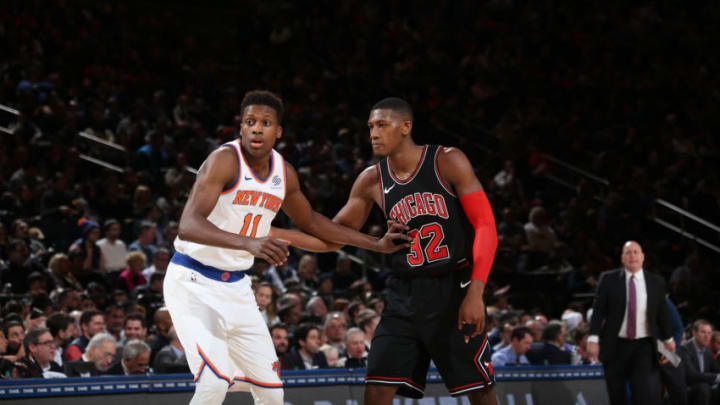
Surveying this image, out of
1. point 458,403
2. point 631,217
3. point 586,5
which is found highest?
point 586,5

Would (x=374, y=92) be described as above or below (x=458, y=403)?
above

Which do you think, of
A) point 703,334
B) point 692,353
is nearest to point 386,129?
point 703,334

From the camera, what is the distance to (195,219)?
187 inches

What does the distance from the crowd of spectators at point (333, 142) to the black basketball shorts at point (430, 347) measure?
3.28 metres

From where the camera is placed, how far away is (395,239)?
549 cm

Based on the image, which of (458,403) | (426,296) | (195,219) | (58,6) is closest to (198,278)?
(195,219)

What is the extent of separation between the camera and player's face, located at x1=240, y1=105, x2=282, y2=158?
5066mm

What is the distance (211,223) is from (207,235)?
120mm

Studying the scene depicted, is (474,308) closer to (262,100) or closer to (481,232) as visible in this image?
(481,232)

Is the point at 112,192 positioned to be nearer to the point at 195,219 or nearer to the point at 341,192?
the point at 341,192

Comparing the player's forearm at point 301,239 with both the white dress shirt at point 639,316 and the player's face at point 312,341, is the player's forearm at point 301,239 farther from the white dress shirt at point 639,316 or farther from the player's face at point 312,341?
the white dress shirt at point 639,316

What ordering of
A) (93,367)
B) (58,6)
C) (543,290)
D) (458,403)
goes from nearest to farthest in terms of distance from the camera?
(93,367)
(458,403)
(543,290)
(58,6)

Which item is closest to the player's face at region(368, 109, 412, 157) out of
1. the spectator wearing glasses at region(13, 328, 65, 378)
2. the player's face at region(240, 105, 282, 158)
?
the player's face at region(240, 105, 282, 158)

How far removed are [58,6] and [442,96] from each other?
23.7 ft
